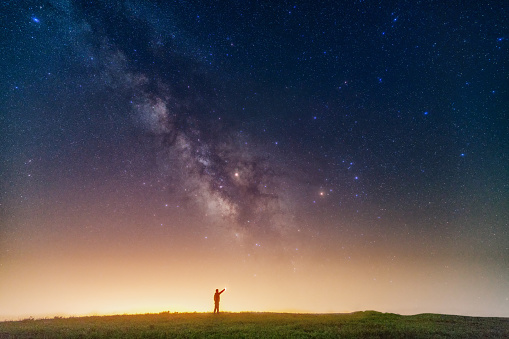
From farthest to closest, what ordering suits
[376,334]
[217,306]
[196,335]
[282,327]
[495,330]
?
[217,306] → [495,330] → [282,327] → [376,334] → [196,335]

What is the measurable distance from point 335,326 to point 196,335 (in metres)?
8.43

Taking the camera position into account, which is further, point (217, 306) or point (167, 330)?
point (217, 306)

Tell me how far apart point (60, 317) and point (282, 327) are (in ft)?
55.5

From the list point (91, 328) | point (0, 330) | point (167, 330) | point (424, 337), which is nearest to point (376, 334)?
point (424, 337)

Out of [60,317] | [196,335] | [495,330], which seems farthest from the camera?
[60,317]

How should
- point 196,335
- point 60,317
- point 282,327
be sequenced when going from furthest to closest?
point 60,317 < point 282,327 < point 196,335

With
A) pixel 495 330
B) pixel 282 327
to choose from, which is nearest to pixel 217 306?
pixel 282 327

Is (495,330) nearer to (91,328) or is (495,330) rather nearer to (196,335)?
(196,335)

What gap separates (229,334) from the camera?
1680 cm

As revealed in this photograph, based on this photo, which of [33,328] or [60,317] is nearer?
[33,328]

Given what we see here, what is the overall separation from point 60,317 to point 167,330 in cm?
1200

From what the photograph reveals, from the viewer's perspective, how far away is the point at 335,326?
1981cm

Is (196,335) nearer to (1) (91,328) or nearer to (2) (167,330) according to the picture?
(2) (167,330)

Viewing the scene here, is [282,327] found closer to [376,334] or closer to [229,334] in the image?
[229,334]
